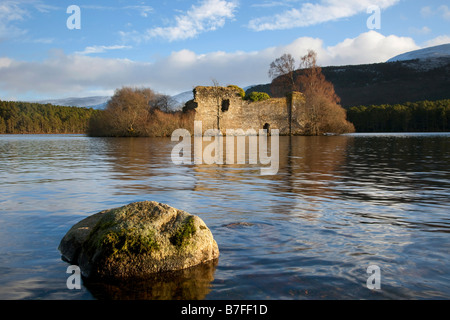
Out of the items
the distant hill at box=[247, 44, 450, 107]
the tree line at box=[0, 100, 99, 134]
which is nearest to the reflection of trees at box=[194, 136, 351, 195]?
the tree line at box=[0, 100, 99, 134]

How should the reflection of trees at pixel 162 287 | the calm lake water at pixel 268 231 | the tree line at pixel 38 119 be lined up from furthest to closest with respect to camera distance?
the tree line at pixel 38 119
the calm lake water at pixel 268 231
the reflection of trees at pixel 162 287

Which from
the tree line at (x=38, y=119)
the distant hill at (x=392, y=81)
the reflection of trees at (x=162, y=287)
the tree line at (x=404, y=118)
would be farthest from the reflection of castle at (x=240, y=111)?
the distant hill at (x=392, y=81)

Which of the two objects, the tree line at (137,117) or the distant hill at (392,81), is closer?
the tree line at (137,117)

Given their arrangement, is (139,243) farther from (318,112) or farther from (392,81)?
(392,81)

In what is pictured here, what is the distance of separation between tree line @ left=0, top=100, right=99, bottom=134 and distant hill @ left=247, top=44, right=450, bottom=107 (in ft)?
209

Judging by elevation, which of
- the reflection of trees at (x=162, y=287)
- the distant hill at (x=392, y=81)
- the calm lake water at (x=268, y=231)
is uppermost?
the distant hill at (x=392, y=81)

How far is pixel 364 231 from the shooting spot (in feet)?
19.3

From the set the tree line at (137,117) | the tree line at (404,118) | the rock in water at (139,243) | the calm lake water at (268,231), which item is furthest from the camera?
the tree line at (404,118)

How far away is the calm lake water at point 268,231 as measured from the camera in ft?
13.1

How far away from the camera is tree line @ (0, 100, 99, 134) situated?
9800 centimetres

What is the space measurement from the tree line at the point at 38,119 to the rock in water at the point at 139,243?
9287 cm

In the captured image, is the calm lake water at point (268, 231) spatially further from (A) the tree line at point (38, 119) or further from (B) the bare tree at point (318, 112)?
(A) the tree line at point (38, 119)
